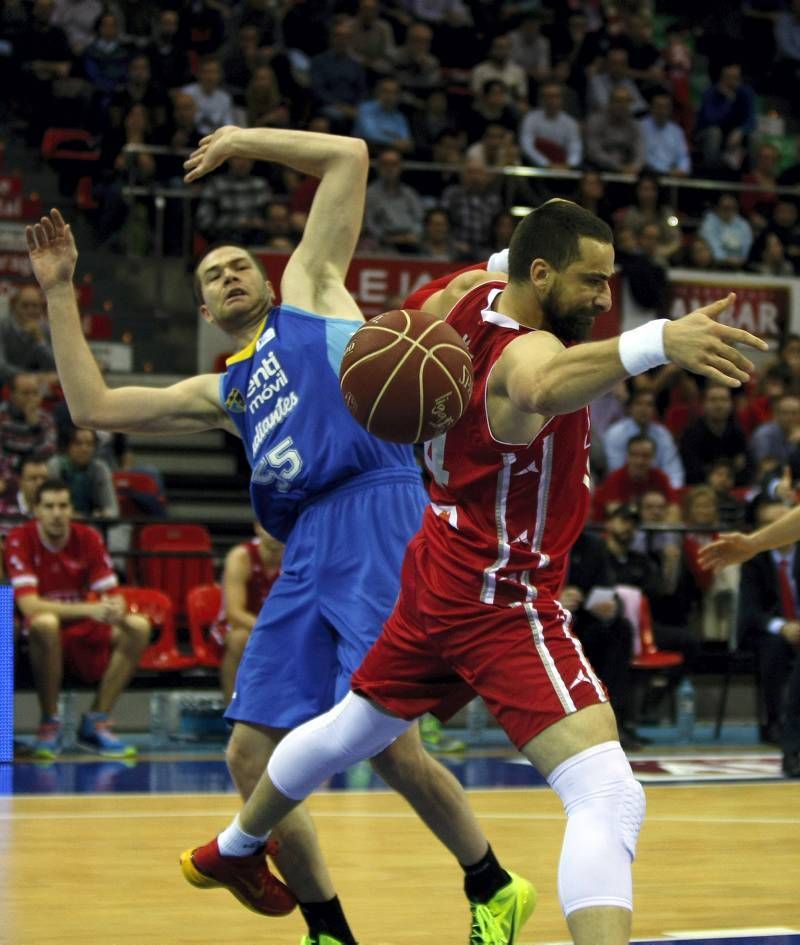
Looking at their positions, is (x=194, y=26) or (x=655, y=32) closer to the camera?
(x=194, y=26)

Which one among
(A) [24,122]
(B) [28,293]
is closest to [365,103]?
(A) [24,122]

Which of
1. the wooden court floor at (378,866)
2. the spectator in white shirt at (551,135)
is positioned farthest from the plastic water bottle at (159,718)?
the spectator in white shirt at (551,135)

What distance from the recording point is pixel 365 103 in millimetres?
16109

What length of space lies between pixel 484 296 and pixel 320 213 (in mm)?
906

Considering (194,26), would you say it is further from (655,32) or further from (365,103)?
(655,32)

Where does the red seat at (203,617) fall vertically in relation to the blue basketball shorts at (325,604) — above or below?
below

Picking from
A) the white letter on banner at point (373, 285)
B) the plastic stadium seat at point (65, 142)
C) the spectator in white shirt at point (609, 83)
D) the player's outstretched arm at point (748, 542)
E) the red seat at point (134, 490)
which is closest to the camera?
the player's outstretched arm at point (748, 542)

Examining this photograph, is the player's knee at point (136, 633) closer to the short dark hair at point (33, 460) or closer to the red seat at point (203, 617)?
the red seat at point (203, 617)

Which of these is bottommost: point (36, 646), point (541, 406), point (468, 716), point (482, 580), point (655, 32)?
point (468, 716)

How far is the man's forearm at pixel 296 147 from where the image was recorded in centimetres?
509

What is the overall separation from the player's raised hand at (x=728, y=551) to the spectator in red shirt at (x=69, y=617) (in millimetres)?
5573

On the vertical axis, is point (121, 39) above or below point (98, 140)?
Answer: above

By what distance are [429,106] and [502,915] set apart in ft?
41.8

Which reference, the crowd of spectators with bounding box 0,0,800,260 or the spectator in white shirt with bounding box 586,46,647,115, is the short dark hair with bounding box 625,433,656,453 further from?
the spectator in white shirt with bounding box 586,46,647,115
